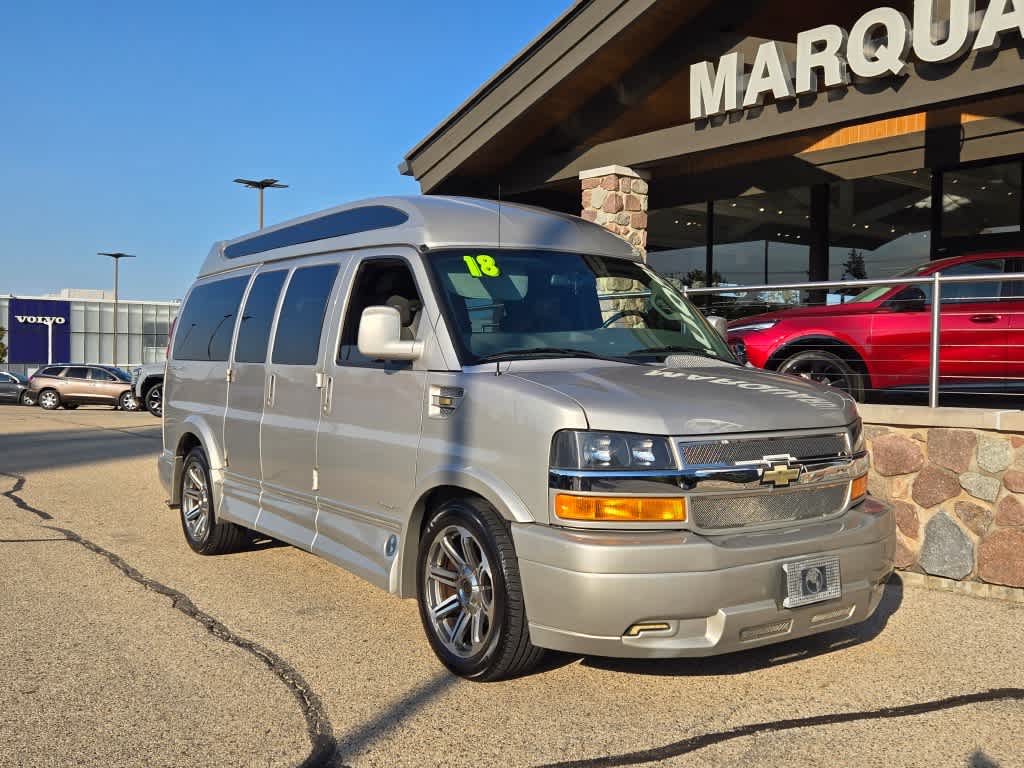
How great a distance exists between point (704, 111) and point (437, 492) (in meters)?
6.53

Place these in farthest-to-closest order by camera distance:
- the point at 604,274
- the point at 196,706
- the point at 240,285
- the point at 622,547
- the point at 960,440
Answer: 1. the point at 240,285
2. the point at 960,440
3. the point at 604,274
4. the point at 196,706
5. the point at 622,547

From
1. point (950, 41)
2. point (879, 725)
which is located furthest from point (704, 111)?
point (879, 725)

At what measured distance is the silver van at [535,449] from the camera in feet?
12.5

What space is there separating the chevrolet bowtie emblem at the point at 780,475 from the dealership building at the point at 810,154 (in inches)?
106

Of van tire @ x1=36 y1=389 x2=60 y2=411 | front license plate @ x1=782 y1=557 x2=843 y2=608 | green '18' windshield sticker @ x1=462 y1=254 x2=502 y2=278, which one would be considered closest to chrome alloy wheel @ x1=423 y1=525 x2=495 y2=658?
front license plate @ x1=782 y1=557 x2=843 y2=608

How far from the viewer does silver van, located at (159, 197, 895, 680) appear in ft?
12.5

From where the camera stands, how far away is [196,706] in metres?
4.02

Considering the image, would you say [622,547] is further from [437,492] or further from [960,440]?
[960,440]

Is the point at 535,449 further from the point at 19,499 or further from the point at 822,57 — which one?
the point at 19,499

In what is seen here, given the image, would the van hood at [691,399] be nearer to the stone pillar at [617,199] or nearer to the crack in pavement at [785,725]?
the crack in pavement at [785,725]

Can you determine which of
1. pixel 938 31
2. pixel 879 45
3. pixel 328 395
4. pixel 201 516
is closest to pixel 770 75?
pixel 879 45

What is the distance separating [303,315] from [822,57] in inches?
224

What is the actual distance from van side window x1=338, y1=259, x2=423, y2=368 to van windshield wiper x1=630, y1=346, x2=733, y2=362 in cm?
112

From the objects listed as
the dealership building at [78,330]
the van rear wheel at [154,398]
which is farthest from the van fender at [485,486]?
the dealership building at [78,330]
